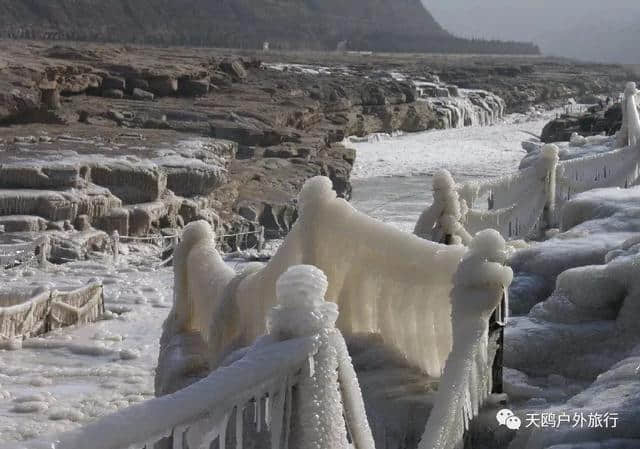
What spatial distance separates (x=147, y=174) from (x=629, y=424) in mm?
11213

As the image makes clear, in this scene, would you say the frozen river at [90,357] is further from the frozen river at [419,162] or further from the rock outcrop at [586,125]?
the rock outcrop at [586,125]

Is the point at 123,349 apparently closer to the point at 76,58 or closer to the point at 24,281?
the point at 24,281

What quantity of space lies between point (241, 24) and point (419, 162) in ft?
202

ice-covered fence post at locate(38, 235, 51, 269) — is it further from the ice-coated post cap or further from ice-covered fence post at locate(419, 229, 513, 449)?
the ice-coated post cap

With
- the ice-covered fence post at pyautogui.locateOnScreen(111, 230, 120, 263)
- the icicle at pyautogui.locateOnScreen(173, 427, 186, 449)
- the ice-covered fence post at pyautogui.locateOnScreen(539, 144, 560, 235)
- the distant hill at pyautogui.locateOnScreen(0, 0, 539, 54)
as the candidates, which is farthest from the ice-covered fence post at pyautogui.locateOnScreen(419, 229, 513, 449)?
the distant hill at pyautogui.locateOnScreen(0, 0, 539, 54)

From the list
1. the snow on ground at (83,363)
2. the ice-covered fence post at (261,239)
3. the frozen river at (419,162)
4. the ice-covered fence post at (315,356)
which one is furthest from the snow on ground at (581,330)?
the frozen river at (419,162)

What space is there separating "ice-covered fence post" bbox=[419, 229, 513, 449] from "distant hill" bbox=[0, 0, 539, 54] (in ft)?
190

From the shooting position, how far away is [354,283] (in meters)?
3.64

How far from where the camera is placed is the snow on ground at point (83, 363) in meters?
5.82

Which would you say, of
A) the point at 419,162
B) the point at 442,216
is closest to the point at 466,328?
the point at 442,216

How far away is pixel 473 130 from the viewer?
3500cm

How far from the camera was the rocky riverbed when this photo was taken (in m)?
12.6

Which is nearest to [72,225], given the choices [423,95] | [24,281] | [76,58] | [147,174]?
[147,174]

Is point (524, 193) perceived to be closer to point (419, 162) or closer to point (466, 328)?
point (466, 328)
